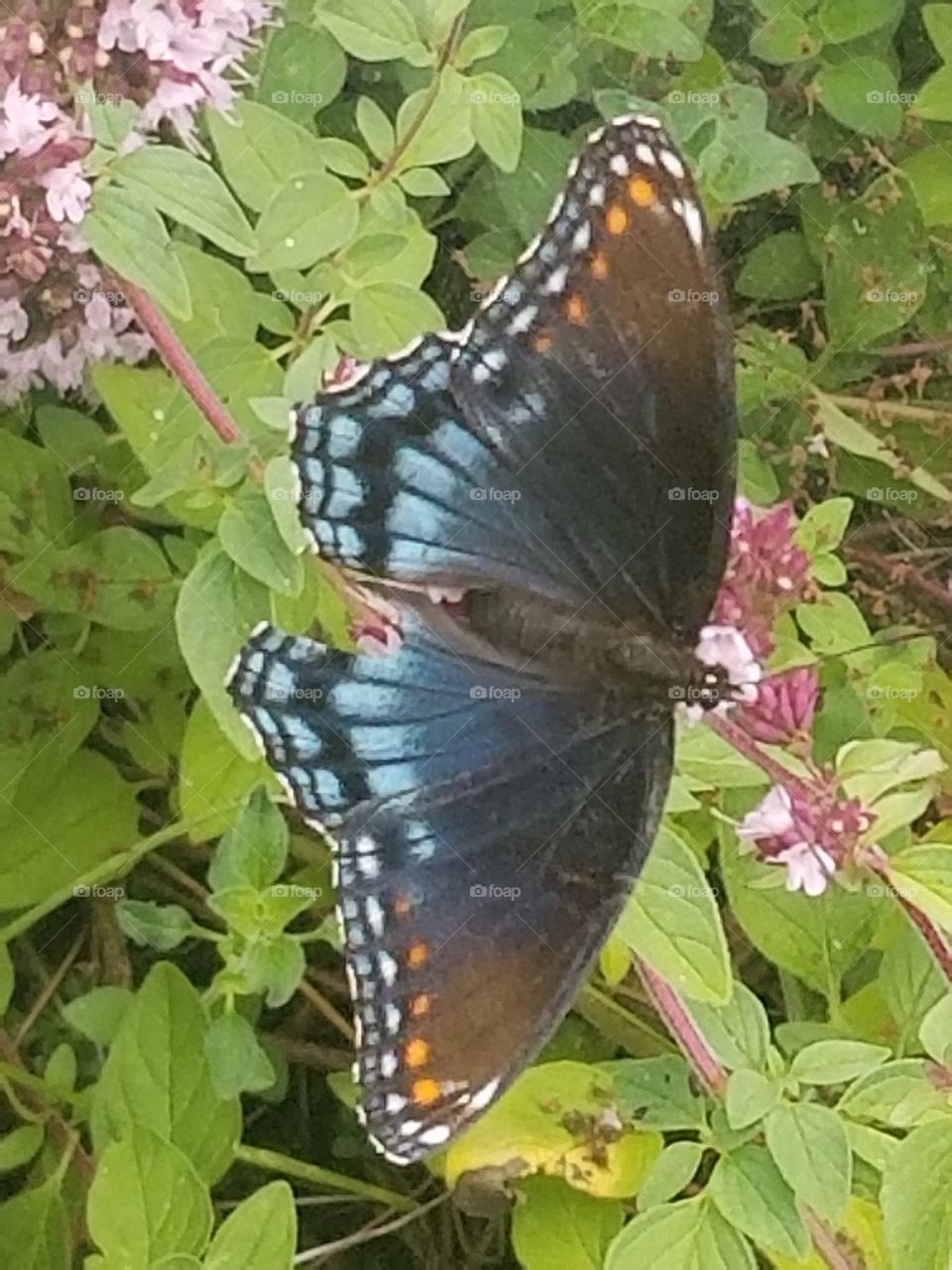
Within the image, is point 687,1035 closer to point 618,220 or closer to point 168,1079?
point 168,1079

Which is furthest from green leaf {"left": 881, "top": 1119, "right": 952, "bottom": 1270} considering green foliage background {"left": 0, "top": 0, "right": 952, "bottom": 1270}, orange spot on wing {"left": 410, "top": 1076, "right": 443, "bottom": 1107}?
orange spot on wing {"left": 410, "top": 1076, "right": 443, "bottom": 1107}

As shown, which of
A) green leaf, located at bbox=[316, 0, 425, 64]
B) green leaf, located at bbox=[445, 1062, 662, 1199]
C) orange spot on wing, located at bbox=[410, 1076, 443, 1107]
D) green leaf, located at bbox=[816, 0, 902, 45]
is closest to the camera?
orange spot on wing, located at bbox=[410, 1076, 443, 1107]

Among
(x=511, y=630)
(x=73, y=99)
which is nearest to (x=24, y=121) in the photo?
(x=73, y=99)

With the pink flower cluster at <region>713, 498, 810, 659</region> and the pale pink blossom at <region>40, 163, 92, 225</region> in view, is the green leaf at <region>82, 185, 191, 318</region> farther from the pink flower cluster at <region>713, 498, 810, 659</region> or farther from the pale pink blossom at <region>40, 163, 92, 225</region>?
the pink flower cluster at <region>713, 498, 810, 659</region>

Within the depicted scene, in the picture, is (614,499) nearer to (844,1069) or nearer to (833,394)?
(844,1069)

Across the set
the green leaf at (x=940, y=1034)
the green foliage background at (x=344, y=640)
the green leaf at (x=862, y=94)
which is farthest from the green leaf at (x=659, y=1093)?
the green leaf at (x=862, y=94)

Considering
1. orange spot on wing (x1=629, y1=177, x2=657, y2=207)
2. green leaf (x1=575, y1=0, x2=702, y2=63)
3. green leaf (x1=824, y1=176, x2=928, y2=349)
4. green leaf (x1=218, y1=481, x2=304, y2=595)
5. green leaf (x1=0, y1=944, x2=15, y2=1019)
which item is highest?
green leaf (x1=575, y1=0, x2=702, y2=63)

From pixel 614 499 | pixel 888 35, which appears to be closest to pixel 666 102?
pixel 888 35
